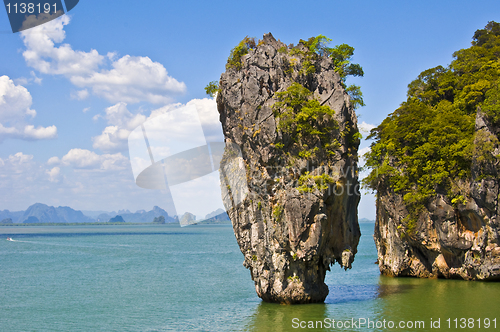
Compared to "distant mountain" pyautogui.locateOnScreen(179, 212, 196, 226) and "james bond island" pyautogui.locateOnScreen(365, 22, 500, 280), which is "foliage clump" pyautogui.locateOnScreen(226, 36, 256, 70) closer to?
"distant mountain" pyautogui.locateOnScreen(179, 212, 196, 226)

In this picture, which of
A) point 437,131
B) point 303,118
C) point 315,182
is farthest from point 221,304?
point 437,131

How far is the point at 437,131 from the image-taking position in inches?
1107

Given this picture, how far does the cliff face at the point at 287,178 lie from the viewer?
21062 mm

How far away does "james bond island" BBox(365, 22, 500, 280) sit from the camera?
26203 millimetres

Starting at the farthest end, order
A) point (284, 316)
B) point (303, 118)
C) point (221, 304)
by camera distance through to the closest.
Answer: point (221, 304) < point (303, 118) < point (284, 316)

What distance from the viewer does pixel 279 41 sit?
80.0 feet

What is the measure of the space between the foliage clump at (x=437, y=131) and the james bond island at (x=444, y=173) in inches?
2.6

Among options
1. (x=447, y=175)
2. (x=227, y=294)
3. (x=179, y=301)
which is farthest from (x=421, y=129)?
(x=179, y=301)

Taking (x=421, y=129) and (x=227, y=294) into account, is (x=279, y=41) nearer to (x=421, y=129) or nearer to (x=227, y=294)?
(x=421, y=129)

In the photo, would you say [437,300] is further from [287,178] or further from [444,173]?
[287,178]

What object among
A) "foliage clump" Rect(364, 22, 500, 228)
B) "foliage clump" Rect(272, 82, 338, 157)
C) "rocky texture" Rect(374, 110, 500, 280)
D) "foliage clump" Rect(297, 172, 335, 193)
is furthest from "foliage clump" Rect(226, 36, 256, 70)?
"rocky texture" Rect(374, 110, 500, 280)

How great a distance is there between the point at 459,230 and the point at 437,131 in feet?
23.7

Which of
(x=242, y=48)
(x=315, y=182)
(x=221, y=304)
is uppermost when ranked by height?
(x=242, y=48)

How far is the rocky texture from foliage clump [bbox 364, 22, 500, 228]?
65cm
